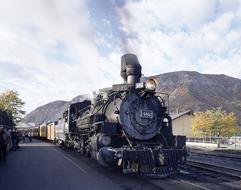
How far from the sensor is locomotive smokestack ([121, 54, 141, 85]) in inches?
533

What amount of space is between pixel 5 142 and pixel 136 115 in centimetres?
737

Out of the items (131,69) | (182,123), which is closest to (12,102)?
(182,123)

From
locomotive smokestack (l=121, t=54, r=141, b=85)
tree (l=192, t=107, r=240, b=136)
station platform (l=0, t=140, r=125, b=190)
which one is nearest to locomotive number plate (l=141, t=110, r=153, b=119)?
locomotive smokestack (l=121, t=54, r=141, b=85)

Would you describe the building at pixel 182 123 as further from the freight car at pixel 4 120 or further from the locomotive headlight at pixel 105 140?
the locomotive headlight at pixel 105 140

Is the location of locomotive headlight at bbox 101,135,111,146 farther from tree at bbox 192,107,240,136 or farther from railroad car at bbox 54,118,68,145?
tree at bbox 192,107,240,136

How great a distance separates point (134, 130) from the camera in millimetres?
12812

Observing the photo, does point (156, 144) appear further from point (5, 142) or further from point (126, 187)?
point (5, 142)

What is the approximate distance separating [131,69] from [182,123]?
2201 inches

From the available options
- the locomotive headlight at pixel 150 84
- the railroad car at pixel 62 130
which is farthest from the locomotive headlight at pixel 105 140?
the railroad car at pixel 62 130

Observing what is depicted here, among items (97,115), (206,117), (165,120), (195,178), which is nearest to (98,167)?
(97,115)

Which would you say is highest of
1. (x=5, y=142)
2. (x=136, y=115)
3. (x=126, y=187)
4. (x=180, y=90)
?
(x=180, y=90)

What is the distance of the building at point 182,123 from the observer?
66750 mm

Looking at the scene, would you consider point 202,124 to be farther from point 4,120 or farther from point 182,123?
point 4,120

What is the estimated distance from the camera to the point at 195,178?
472 inches
